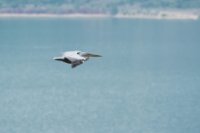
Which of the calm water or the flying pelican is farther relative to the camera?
the calm water

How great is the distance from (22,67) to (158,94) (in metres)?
47.1

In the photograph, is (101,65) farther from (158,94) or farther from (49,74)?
(158,94)

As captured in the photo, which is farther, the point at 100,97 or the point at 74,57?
the point at 100,97

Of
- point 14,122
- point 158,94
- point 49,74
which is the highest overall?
point 49,74

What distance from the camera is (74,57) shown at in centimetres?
3159

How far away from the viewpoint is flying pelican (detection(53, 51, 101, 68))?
31594mm

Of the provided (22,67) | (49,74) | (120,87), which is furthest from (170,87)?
(22,67)

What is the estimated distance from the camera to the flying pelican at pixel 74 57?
3159 centimetres

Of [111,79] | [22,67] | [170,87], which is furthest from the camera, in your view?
[22,67]

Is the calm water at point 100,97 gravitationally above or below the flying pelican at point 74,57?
above

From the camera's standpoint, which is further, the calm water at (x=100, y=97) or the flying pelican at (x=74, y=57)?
the calm water at (x=100, y=97)

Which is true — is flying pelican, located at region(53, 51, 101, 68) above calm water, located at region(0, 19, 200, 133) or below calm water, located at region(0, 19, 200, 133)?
below

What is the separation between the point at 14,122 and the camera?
115 m

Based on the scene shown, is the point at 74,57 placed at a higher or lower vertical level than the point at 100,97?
lower
